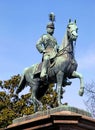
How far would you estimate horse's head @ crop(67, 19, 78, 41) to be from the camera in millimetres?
13398

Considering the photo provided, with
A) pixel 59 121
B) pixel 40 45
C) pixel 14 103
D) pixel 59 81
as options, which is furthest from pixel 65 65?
pixel 14 103

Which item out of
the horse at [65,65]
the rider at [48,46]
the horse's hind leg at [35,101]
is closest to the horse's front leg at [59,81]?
the horse at [65,65]

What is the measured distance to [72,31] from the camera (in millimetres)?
13461

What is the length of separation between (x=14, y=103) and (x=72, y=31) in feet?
62.1

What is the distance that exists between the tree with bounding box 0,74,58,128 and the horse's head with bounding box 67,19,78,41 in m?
16.5

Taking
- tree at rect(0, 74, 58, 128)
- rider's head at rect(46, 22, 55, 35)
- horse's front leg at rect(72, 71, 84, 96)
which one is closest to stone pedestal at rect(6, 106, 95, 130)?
horse's front leg at rect(72, 71, 84, 96)

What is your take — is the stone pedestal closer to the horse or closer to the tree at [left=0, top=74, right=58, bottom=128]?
the horse

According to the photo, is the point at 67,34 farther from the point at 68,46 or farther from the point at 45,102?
the point at 45,102

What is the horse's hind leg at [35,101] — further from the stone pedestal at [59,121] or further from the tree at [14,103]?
the tree at [14,103]

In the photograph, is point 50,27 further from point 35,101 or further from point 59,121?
point 59,121

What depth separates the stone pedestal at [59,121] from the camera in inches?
461

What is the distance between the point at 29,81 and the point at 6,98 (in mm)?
17498

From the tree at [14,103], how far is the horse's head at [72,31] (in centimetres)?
1652

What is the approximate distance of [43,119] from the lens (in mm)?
12148
